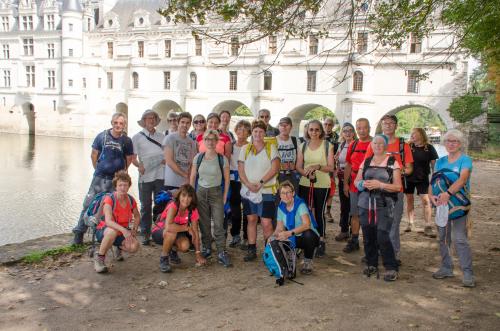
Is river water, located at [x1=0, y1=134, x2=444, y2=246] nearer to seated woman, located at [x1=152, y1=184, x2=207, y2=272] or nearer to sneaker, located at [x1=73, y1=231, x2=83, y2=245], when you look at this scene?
sneaker, located at [x1=73, y1=231, x2=83, y2=245]

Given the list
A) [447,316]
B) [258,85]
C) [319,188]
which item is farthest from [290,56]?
[447,316]

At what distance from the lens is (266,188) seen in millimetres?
5762

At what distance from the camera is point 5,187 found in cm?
1825

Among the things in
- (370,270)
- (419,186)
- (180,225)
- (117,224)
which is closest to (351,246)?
(370,270)

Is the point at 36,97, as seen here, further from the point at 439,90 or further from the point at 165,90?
the point at 439,90

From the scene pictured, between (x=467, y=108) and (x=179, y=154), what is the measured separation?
2260 centimetres

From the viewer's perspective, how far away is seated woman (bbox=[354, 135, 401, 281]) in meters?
4.98

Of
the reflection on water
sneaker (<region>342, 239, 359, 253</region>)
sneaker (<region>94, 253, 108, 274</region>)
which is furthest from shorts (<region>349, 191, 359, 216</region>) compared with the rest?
the reflection on water

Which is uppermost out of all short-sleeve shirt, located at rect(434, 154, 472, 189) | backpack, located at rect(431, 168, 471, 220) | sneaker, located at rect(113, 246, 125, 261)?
short-sleeve shirt, located at rect(434, 154, 472, 189)

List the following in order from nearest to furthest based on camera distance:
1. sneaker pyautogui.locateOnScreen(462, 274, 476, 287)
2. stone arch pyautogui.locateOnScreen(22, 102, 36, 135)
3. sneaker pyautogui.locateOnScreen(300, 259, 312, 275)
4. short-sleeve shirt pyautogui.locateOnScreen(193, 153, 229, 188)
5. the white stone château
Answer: sneaker pyautogui.locateOnScreen(462, 274, 476, 287) < sneaker pyautogui.locateOnScreen(300, 259, 312, 275) < short-sleeve shirt pyautogui.locateOnScreen(193, 153, 229, 188) < the white stone château < stone arch pyautogui.locateOnScreen(22, 102, 36, 135)

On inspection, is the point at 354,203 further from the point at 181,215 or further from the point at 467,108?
the point at 467,108

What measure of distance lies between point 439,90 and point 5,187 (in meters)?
24.2

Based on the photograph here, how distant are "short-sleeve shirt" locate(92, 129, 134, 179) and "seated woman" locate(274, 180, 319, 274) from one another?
2415 mm

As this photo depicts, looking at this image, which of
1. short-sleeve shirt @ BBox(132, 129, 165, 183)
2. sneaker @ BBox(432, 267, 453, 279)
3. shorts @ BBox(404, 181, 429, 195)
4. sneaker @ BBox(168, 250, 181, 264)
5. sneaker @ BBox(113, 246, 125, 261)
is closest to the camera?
sneaker @ BBox(432, 267, 453, 279)
